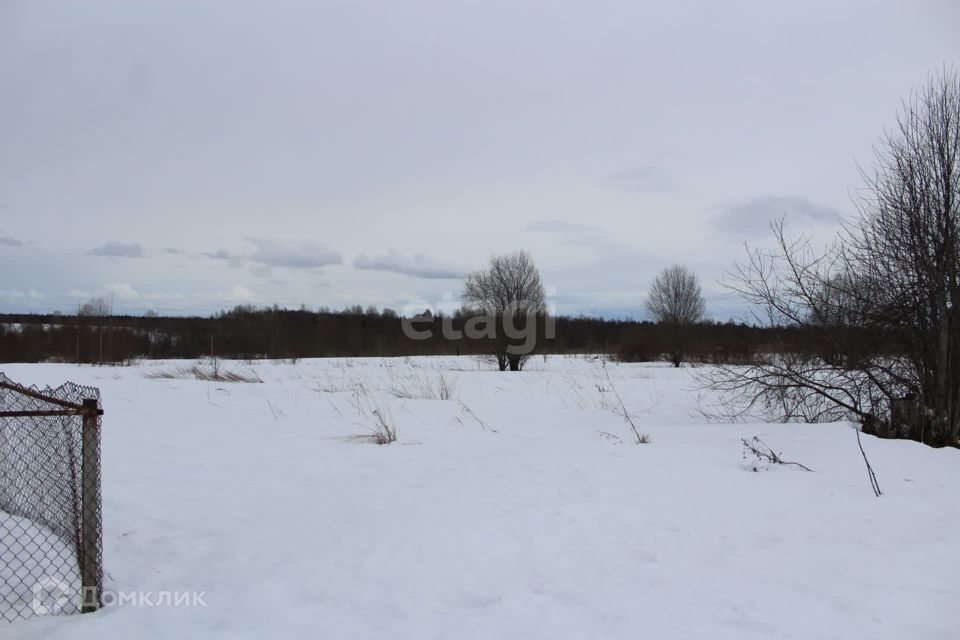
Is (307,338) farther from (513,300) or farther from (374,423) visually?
(374,423)

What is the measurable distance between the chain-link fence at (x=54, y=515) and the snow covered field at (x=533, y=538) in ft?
0.76

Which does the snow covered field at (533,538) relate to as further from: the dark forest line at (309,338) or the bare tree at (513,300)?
the bare tree at (513,300)

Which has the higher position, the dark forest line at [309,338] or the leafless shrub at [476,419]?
the dark forest line at [309,338]

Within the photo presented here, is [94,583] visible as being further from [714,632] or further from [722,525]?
[722,525]

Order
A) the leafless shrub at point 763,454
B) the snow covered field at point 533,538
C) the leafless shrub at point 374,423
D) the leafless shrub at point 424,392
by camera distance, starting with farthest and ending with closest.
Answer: the leafless shrub at point 424,392 → the leafless shrub at point 374,423 → the leafless shrub at point 763,454 → the snow covered field at point 533,538

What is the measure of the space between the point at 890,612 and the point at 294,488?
484 cm

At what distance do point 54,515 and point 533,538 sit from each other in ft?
11.5

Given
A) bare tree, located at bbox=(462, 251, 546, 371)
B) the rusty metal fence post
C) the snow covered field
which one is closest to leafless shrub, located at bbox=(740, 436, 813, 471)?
the snow covered field

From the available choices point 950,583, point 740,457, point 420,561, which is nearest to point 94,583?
point 420,561

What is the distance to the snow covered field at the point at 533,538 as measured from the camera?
11.1 ft

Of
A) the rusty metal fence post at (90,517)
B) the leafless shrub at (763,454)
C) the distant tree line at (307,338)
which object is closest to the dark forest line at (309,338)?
the distant tree line at (307,338)

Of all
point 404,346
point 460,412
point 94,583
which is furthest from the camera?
point 404,346

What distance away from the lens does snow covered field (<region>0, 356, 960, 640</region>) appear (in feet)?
11.1

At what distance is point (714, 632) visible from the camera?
3221 mm
